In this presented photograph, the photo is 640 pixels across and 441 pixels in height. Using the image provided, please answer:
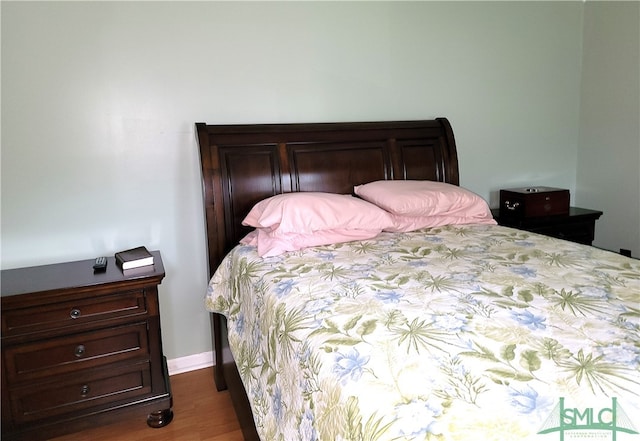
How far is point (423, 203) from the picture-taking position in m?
2.27

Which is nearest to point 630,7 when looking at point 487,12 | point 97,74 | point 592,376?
point 487,12

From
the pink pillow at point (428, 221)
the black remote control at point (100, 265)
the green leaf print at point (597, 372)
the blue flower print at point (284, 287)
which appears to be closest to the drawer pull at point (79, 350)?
the black remote control at point (100, 265)

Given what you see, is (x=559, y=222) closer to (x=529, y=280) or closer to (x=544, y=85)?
(x=544, y=85)

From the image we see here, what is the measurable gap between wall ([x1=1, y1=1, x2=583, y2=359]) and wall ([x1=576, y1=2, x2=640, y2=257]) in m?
0.34

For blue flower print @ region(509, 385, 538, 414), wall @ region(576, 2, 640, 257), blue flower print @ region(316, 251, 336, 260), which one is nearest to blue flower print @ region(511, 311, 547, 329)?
blue flower print @ region(509, 385, 538, 414)

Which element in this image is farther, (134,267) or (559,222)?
(559,222)

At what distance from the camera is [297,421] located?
1.15 m

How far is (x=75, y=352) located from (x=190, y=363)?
2.57 ft

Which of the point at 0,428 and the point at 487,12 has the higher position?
the point at 487,12

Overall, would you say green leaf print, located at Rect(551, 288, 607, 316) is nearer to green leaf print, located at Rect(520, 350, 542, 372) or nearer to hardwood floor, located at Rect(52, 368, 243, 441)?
green leaf print, located at Rect(520, 350, 542, 372)

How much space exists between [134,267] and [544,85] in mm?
2914

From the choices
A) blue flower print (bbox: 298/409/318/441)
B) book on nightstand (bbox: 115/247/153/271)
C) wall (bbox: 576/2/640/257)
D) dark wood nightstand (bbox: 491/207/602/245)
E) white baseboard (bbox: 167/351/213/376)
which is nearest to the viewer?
blue flower print (bbox: 298/409/318/441)

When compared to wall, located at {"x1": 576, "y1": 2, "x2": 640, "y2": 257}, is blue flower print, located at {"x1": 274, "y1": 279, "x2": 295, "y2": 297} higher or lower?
lower

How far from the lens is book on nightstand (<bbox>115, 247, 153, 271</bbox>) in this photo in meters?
2.00
